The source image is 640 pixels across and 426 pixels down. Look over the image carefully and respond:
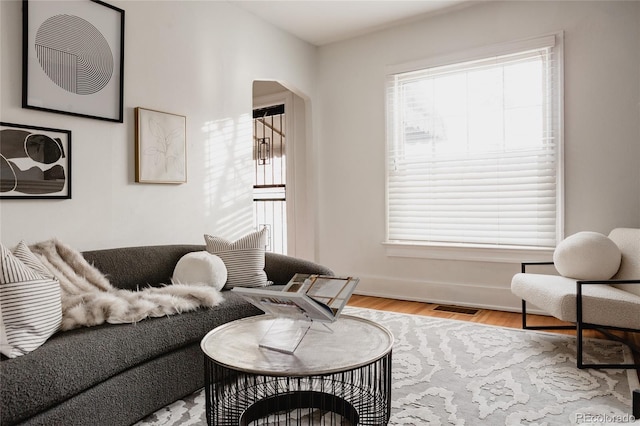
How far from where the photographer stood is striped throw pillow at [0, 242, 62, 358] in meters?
1.55

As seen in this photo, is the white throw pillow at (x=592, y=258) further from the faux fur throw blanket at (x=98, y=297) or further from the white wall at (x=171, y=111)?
the white wall at (x=171, y=111)

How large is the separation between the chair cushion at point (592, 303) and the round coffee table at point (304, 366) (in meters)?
1.40

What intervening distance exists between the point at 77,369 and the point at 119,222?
150 centimetres

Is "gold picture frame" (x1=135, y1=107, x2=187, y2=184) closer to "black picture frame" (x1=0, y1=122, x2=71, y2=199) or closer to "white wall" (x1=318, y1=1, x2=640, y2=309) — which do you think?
"black picture frame" (x1=0, y1=122, x2=71, y2=199)

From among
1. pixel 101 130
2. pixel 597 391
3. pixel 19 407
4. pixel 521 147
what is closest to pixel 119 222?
pixel 101 130

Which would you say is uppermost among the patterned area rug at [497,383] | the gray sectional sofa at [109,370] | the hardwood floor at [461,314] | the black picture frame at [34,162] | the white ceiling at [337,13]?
the white ceiling at [337,13]

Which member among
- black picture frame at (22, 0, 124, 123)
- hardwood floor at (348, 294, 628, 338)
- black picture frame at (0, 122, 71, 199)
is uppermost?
black picture frame at (22, 0, 124, 123)

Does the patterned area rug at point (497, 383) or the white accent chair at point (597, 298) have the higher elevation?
the white accent chair at point (597, 298)

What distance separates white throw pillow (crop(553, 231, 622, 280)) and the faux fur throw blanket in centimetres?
241

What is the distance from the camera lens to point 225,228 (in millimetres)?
3787

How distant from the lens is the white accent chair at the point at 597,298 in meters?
2.43

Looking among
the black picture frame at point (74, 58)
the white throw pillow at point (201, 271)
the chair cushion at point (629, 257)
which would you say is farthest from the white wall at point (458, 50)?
the black picture frame at point (74, 58)

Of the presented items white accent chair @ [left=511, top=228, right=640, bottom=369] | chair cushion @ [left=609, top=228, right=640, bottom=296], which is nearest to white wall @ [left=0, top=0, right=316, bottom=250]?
white accent chair @ [left=511, top=228, right=640, bottom=369]

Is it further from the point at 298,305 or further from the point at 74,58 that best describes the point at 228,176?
the point at 298,305
